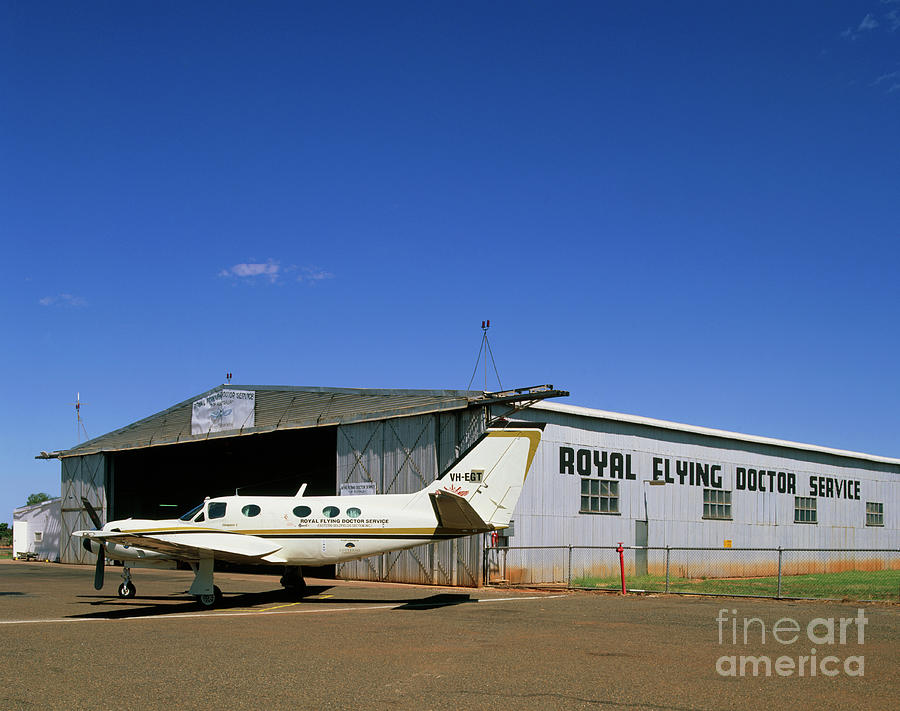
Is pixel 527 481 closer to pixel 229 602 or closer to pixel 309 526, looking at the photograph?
pixel 309 526

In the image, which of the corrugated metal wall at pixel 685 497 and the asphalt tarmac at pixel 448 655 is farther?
the corrugated metal wall at pixel 685 497

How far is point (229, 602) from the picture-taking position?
72.3 ft

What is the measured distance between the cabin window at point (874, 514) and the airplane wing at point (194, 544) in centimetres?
3889

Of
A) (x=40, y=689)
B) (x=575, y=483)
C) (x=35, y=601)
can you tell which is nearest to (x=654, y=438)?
(x=575, y=483)

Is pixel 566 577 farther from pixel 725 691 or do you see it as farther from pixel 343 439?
pixel 725 691

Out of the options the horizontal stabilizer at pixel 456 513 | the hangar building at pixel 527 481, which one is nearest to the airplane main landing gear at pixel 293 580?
the horizontal stabilizer at pixel 456 513

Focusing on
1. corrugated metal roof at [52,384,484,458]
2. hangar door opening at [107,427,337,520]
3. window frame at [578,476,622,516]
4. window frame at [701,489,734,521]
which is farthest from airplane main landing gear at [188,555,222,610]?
window frame at [701,489,734,521]

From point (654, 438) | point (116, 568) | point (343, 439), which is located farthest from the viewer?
point (116, 568)

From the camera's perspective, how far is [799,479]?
142ft

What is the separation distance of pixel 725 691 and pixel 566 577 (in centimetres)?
2199

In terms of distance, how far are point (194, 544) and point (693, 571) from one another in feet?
78.4

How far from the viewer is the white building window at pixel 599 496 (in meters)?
32.2

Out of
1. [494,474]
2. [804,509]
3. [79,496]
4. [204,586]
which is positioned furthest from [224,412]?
[804,509]

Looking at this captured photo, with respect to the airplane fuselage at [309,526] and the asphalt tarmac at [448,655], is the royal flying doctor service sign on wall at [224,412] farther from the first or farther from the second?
the asphalt tarmac at [448,655]
